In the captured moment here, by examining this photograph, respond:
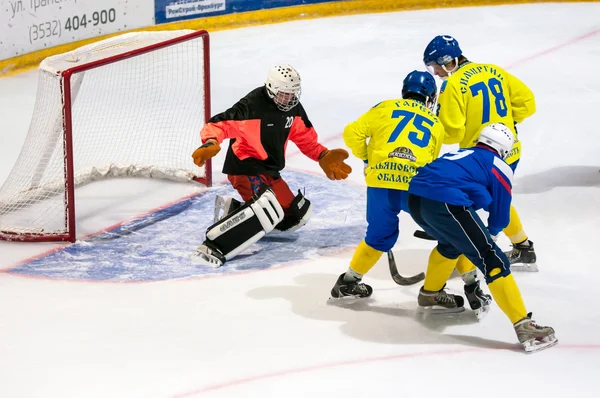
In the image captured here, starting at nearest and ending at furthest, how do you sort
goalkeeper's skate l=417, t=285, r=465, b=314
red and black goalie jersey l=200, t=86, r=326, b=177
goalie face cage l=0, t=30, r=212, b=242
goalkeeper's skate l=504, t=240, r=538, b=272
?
goalkeeper's skate l=417, t=285, r=465, b=314, goalkeeper's skate l=504, t=240, r=538, b=272, red and black goalie jersey l=200, t=86, r=326, b=177, goalie face cage l=0, t=30, r=212, b=242

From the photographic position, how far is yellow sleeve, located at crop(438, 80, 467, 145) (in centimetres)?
493

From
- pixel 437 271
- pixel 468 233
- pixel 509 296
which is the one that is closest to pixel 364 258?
pixel 437 271

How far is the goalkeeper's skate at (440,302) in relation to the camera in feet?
15.1

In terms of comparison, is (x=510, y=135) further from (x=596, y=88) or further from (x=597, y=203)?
(x=596, y=88)

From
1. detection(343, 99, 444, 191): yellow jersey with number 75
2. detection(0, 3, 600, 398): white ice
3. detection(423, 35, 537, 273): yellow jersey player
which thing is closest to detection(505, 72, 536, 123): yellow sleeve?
detection(423, 35, 537, 273): yellow jersey player

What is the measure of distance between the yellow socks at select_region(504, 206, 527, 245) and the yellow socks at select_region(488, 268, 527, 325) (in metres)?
0.96

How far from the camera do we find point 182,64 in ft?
25.2

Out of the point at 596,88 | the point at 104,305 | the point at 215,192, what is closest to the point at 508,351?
the point at 104,305

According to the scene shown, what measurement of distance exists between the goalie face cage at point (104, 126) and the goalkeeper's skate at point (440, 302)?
192 centimetres

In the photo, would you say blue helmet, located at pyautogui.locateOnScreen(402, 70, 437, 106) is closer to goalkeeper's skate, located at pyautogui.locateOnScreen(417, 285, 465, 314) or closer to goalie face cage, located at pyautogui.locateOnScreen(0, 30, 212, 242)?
goalkeeper's skate, located at pyautogui.locateOnScreen(417, 285, 465, 314)

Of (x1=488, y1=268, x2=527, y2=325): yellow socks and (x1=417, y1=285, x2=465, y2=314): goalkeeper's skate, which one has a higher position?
(x1=488, y1=268, x2=527, y2=325): yellow socks

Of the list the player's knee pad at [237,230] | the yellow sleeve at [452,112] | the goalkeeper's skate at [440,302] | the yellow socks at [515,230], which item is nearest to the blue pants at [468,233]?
the goalkeeper's skate at [440,302]

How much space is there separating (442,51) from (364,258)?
1124 mm

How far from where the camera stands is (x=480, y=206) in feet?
13.7
